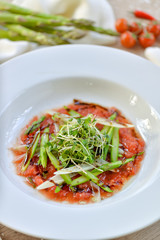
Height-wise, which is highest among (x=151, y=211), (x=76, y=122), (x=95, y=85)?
(x=95, y=85)

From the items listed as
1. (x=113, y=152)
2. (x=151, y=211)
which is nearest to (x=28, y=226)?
(x=151, y=211)

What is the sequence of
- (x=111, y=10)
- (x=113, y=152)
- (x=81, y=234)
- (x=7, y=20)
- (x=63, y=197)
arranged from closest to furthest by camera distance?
(x=81, y=234), (x=63, y=197), (x=113, y=152), (x=7, y=20), (x=111, y=10)

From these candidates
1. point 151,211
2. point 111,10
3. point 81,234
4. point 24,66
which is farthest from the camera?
point 111,10

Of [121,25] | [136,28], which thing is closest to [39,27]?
[121,25]

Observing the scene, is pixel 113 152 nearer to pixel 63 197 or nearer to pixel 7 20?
pixel 63 197

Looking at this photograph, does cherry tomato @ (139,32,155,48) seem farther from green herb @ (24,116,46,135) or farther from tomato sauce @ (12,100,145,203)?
green herb @ (24,116,46,135)

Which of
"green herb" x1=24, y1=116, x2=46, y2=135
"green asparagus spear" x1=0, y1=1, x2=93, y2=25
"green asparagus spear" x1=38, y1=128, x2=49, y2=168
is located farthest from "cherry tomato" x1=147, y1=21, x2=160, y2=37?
"green asparagus spear" x1=38, y1=128, x2=49, y2=168
